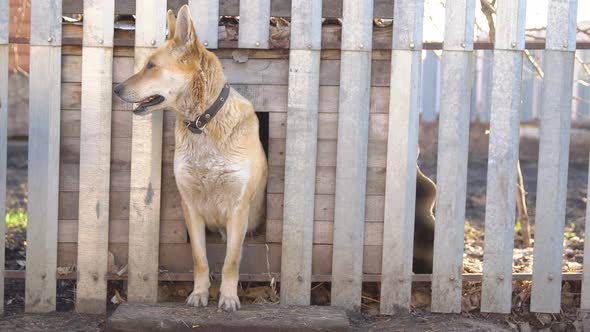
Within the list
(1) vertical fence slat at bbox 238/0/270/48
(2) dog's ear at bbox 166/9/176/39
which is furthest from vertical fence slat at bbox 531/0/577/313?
(2) dog's ear at bbox 166/9/176/39

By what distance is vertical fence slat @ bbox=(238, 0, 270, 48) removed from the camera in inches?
195

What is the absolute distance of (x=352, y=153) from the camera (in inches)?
199

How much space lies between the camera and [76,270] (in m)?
5.16

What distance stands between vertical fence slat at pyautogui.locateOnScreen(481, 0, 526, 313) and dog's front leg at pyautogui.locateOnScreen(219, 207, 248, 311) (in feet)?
4.98

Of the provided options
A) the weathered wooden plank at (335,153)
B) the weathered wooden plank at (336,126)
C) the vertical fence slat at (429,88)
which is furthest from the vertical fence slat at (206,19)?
the vertical fence slat at (429,88)

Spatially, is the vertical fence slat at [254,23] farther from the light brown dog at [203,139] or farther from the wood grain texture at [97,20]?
the wood grain texture at [97,20]

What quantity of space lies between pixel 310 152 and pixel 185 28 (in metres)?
1.09

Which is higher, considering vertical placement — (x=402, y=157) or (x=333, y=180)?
(x=402, y=157)

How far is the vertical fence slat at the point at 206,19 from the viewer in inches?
195

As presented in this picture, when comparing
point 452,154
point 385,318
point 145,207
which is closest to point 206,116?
point 145,207

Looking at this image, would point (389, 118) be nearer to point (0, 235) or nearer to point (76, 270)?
point (76, 270)

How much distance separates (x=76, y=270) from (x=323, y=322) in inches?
63.9

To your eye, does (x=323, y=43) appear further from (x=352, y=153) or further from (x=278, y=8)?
(x=352, y=153)

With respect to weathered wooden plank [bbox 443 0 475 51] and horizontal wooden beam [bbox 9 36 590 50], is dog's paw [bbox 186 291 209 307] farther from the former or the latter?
weathered wooden plank [bbox 443 0 475 51]
